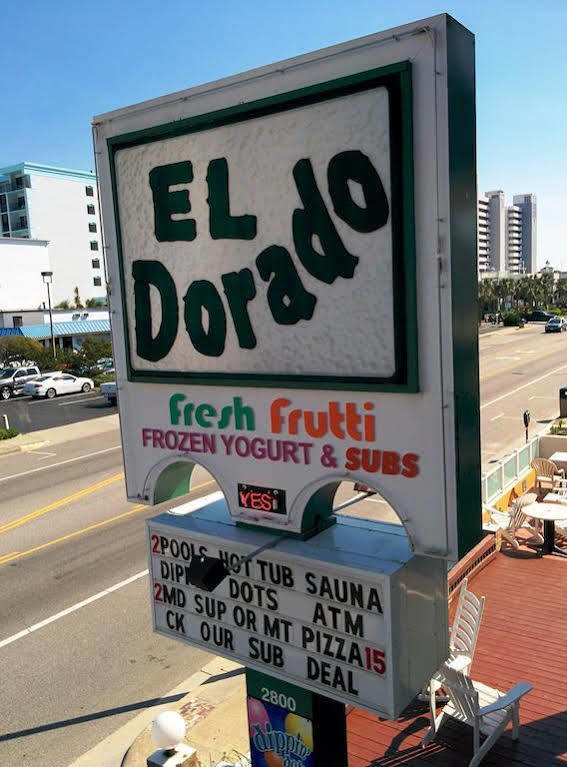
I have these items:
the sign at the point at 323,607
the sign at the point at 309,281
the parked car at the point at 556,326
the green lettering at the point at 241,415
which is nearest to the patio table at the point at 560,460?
the sign at the point at 323,607

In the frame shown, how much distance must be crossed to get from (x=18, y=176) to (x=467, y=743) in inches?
3383

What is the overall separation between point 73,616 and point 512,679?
624 centimetres

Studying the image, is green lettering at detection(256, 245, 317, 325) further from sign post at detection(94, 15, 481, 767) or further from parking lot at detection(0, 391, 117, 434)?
parking lot at detection(0, 391, 117, 434)

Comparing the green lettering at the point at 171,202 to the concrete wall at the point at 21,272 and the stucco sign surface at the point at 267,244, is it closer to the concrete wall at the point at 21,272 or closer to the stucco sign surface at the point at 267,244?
the stucco sign surface at the point at 267,244

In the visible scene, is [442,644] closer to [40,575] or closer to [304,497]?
[304,497]

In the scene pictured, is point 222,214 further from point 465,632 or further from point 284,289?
point 465,632

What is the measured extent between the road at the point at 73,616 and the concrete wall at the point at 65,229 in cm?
6531

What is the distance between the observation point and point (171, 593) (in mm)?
5082

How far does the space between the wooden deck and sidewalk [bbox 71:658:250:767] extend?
1.20 meters

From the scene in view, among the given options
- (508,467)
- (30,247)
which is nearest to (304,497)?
(508,467)

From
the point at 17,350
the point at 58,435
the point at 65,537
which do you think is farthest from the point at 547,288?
the point at 65,537

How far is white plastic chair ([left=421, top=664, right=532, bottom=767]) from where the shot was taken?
5.86m

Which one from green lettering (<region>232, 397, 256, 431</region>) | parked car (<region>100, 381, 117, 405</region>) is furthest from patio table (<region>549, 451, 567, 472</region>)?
parked car (<region>100, 381, 117, 405</region>)

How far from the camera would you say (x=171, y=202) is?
4559 millimetres
